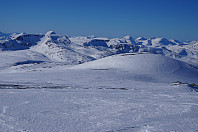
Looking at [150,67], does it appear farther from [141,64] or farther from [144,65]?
[141,64]

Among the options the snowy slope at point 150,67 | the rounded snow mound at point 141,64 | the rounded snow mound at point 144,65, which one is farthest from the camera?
the rounded snow mound at point 141,64

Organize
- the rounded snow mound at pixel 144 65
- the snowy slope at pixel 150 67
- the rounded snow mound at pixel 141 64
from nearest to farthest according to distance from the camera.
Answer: the snowy slope at pixel 150 67
the rounded snow mound at pixel 144 65
the rounded snow mound at pixel 141 64

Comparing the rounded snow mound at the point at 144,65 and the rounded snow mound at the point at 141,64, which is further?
the rounded snow mound at the point at 141,64

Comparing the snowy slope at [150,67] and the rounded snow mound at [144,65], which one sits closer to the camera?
the snowy slope at [150,67]

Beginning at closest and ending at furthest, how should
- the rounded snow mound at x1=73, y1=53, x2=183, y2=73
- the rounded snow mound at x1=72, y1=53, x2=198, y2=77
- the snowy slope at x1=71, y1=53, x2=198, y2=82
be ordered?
the snowy slope at x1=71, y1=53, x2=198, y2=82 < the rounded snow mound at x1=72, y1=53, x2=198, y2=77 < the rounded snow mound at x1=73, y1=53, x2=183, y2=73

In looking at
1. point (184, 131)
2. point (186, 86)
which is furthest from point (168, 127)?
point (186, 86)

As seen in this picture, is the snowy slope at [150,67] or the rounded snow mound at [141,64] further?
the rounded snow mound at [141,64]

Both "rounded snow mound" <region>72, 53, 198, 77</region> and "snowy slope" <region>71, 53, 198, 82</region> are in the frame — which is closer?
"snowy slope" <region>71, 53, 198, 82</region>

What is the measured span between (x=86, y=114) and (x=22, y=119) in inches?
100

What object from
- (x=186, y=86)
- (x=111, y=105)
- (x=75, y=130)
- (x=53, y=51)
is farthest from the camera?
(x=53, y=51)

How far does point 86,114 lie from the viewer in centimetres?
748

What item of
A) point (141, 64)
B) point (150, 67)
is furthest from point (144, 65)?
point (150, 67)

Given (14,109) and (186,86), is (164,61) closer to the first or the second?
(186,86)

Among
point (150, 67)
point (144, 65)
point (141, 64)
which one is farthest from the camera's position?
point (141, 64)
